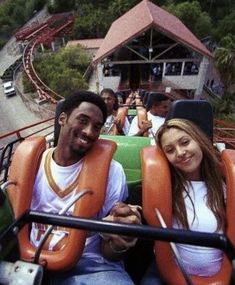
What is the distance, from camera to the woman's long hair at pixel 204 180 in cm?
155

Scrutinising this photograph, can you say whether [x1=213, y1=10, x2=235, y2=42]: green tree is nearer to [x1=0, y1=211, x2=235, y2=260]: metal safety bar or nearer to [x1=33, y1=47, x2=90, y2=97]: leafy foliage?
[x1=33, y1=47, x2=90, y2=97]: leafy foliage

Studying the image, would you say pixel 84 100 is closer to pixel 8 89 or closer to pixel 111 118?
pixel 111 118

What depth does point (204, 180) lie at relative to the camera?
1.66m

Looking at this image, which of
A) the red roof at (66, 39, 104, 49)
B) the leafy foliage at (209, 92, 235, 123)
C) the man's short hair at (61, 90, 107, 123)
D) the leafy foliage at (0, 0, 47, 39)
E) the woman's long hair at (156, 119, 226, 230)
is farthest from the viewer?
the leafy foliage at (0, 0, 47, 39)

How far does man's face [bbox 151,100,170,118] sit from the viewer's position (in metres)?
3.60

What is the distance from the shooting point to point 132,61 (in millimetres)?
15859

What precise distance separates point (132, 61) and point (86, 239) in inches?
590

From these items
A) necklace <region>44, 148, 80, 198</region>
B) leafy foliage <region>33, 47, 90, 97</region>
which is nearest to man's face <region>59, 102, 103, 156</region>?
necklace <region>44, 148, 80, 198</region>

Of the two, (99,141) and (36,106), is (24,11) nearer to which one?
(36,106)

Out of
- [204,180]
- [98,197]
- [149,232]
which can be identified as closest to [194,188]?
[204,180]

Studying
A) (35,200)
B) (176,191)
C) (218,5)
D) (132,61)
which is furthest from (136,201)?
(218,5)

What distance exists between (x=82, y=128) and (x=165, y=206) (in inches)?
21.7

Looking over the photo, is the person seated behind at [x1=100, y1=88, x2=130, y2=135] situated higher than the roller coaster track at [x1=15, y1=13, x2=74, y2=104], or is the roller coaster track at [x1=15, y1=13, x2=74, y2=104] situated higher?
the person seated behind at [x1=100, y1=88, x2=130, y2=135]

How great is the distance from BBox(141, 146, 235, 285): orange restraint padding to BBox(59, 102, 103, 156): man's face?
Result: 304mm
